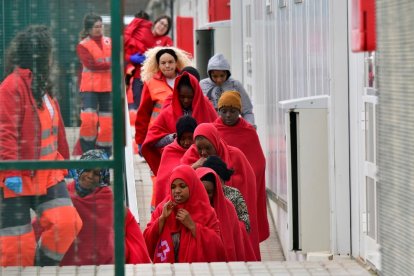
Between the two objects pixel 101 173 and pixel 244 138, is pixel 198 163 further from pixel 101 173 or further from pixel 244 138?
pixel 101 173

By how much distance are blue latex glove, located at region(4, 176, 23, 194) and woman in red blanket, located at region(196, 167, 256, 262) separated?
12.3ft

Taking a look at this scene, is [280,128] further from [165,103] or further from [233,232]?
[233,232]

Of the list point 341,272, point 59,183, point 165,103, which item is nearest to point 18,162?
point 59,183

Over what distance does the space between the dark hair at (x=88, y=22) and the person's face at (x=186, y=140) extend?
5983 mm

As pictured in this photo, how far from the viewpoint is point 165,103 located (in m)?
13.3

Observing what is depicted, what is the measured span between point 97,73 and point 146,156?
300 inches

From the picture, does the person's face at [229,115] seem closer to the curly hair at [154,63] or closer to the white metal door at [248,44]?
the curly hair at [154,63]

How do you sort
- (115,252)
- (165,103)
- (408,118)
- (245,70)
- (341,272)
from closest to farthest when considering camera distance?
(408,118)
(115,252)
(341,272)
(165,103)
(245,70)

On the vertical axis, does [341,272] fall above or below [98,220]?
below

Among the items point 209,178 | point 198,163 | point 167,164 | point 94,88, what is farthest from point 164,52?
point 94,88

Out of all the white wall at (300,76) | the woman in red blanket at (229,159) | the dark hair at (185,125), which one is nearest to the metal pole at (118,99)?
the white wall at (300,76)

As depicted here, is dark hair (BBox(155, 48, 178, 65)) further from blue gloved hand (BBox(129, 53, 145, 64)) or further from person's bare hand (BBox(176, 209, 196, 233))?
blue gloved hand (BBox(129, 53, 145, 64))

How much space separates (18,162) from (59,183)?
0.79ft

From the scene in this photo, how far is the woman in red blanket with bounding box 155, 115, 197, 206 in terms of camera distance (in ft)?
38.9
